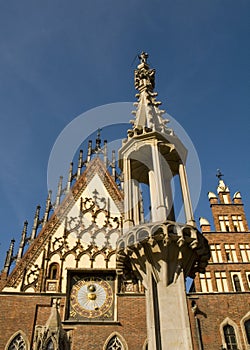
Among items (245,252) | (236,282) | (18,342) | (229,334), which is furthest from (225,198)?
(18,342)

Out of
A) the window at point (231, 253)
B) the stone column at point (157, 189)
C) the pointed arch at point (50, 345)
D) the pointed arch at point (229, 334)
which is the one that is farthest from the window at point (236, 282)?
the stone column at point (157, 189)

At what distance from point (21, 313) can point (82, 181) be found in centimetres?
629

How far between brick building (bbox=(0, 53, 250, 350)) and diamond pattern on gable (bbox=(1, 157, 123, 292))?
4cm

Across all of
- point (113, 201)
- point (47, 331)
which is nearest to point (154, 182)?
point (47, 331)

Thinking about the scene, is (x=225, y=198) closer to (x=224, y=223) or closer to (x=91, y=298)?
(x=224, y=223)

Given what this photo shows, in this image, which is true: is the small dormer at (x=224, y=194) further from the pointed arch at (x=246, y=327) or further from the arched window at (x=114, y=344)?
the arched window at (x=114, y=344)

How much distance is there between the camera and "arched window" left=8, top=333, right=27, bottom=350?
11133mm

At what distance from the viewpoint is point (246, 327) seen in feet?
38.7

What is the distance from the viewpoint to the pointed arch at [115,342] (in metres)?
11.2

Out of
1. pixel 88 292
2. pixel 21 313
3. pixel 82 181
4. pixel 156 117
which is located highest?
pixel 82 181

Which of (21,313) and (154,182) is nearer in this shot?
(154,182)

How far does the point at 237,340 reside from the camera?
11438 mm

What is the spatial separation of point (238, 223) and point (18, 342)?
916 cm

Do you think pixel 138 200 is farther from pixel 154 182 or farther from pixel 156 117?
pixel 156 117
